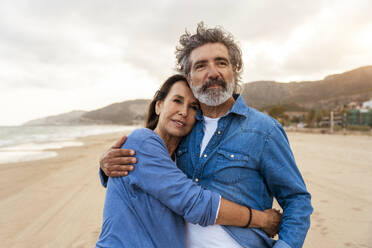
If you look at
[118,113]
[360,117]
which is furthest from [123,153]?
[118,113]

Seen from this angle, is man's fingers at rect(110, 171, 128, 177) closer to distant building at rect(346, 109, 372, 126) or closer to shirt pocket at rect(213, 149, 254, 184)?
shirt pocket at rect(213, 149, 254, 184)

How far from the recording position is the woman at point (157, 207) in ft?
4.66

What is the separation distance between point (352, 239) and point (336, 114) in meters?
47.9

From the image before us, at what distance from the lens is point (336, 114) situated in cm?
4238

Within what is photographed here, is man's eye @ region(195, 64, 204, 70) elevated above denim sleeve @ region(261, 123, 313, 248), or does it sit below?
above

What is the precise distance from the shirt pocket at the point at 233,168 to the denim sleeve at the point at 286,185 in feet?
0.44

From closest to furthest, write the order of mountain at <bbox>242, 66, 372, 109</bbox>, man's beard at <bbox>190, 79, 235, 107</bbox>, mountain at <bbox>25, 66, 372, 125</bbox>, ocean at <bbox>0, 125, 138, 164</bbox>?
man's beard at <bbox>190, 79, 235, 107</bbox> < ocean at <bbox>0, 125, 138, 164</bbox> < mountain at <bbox>25, 66, 372, 125</bbox> < mountain at <bbox>242, 66, 372, 109</bbox>

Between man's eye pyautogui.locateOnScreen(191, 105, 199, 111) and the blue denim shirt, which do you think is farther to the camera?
man's eye pyautogui.locateOnScreen(191, 105, 199, 111)

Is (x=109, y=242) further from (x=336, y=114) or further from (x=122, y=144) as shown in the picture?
(x=336, y=114)

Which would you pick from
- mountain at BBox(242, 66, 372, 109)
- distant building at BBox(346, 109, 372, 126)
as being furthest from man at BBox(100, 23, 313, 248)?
mountain at BBox(242, 66, 372, 109)

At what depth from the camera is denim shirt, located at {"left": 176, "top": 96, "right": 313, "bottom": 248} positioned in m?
1.56

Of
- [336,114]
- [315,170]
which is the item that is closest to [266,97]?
[336,114]

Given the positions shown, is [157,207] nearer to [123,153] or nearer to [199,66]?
[123,153]

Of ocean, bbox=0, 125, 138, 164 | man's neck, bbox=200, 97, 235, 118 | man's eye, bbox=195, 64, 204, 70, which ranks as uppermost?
man's eye, bbox=195, 64, 204, 70
